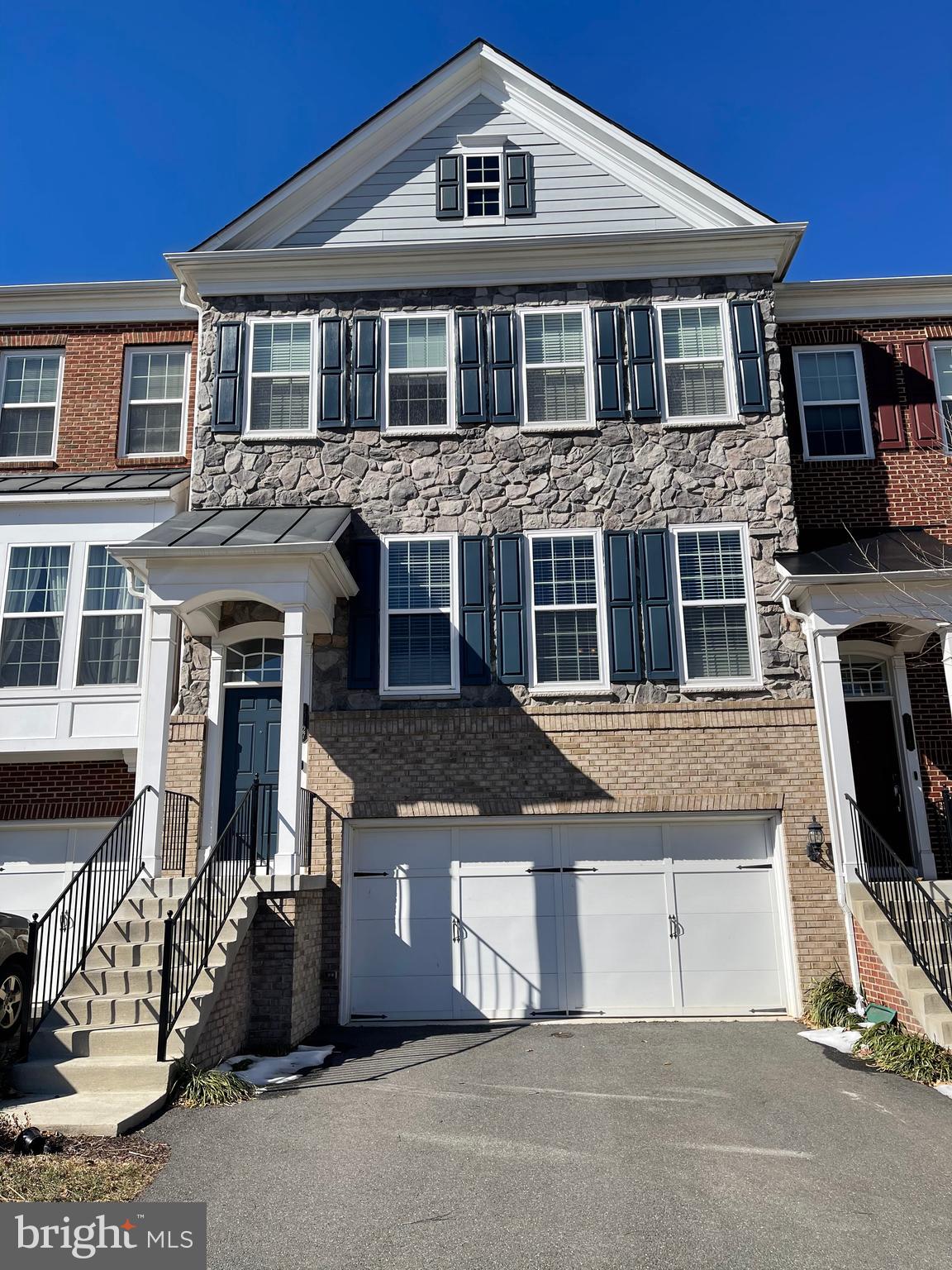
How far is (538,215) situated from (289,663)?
6937mm

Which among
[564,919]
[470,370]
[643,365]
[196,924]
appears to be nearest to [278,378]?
[470,370]

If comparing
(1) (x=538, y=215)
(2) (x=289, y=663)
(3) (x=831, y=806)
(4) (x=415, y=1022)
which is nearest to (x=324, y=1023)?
(4) (x=415, y=1022)

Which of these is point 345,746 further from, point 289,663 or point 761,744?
point 761,744

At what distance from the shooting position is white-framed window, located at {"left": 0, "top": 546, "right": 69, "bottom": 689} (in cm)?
1213

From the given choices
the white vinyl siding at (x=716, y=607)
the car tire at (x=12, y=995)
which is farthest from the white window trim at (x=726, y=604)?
the car tire at (x=12, y=995)

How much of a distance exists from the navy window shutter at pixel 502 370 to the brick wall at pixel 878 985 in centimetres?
706

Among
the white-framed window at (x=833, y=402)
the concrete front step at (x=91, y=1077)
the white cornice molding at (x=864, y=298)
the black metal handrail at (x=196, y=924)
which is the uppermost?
the white cornice molding at (x=864, y=298)

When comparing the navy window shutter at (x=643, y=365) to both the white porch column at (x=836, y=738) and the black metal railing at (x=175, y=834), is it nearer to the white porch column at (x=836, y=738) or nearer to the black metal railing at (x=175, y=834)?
the white porch column at (x=836, y=738)

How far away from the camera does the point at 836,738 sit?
10.9 meters

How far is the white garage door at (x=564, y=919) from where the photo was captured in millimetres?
11000

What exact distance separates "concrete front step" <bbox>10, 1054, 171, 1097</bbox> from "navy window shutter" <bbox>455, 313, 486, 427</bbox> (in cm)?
811

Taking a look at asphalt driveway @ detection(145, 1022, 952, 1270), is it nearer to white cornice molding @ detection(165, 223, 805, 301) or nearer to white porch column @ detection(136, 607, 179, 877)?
white porch column @ detection(136, 607, 179, 877)

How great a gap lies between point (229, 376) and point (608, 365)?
15.6 ft

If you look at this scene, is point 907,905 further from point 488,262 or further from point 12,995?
point 488,262
